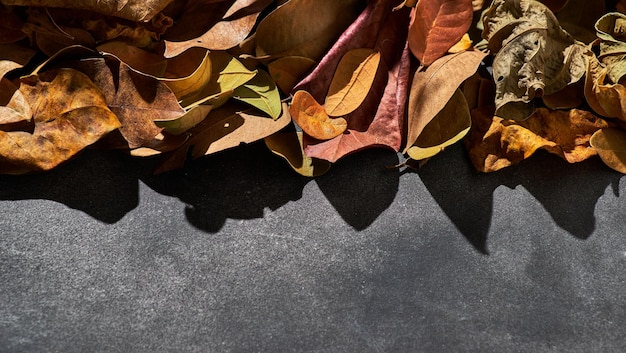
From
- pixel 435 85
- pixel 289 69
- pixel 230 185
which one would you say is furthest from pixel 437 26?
pixel 230 185

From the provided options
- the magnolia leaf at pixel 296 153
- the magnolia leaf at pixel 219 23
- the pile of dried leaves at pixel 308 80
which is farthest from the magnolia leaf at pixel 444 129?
the magnolia leaf at pixel 219 23

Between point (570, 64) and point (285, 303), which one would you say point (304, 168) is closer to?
point (285, 303)

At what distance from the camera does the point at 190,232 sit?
771 millimetres

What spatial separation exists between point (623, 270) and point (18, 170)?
2.19 ft

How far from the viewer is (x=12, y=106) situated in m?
0.74

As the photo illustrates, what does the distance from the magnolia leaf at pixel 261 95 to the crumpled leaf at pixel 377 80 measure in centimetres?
3

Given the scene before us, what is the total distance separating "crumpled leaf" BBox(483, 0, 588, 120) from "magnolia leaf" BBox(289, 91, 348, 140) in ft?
0.59

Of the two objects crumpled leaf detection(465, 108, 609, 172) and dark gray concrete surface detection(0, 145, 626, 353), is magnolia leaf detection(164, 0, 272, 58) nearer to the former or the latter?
dark gray concrete surface detection(0, 145, 626, 353)

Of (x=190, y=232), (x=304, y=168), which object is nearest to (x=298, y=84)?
(x=304, y=168)

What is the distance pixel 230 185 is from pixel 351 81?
18 cm

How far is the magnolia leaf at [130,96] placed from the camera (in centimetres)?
75

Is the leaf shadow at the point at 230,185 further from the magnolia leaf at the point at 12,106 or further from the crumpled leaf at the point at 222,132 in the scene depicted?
the magnolia leaf at the point at 12,106

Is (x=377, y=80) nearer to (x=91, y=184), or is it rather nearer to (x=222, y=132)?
(x=222, y=132)

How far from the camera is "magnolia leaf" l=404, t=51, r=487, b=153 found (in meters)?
0.78
